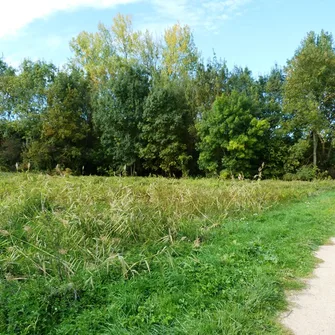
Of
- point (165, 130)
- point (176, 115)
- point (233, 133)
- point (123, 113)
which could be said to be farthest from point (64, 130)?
point (233, 133)

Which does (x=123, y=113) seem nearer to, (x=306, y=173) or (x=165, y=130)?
(x=165, y=130)

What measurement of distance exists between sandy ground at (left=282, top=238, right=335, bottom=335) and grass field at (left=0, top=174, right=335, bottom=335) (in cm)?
11

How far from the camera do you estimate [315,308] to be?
95.4 inches

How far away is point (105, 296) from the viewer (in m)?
2.60

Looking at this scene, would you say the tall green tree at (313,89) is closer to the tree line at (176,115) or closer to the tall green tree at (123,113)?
the tree line at (176,115)

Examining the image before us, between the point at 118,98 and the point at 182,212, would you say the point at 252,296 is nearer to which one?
the point at 182,212

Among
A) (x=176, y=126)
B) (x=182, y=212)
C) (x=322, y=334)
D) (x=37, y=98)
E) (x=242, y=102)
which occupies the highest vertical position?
(x=37, y=98)

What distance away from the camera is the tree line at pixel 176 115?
15594 mm

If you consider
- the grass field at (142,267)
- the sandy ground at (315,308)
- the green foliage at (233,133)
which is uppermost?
the green foliage at (233,133)

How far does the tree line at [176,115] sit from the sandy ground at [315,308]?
12.7 metres

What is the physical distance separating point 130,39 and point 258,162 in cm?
1482

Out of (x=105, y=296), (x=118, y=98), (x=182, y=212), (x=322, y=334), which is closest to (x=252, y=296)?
(x=322, y=334)

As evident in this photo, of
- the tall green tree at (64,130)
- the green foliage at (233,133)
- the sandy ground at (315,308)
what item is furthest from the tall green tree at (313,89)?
the sandy ground at (315,308)

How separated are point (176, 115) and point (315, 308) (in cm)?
1578
